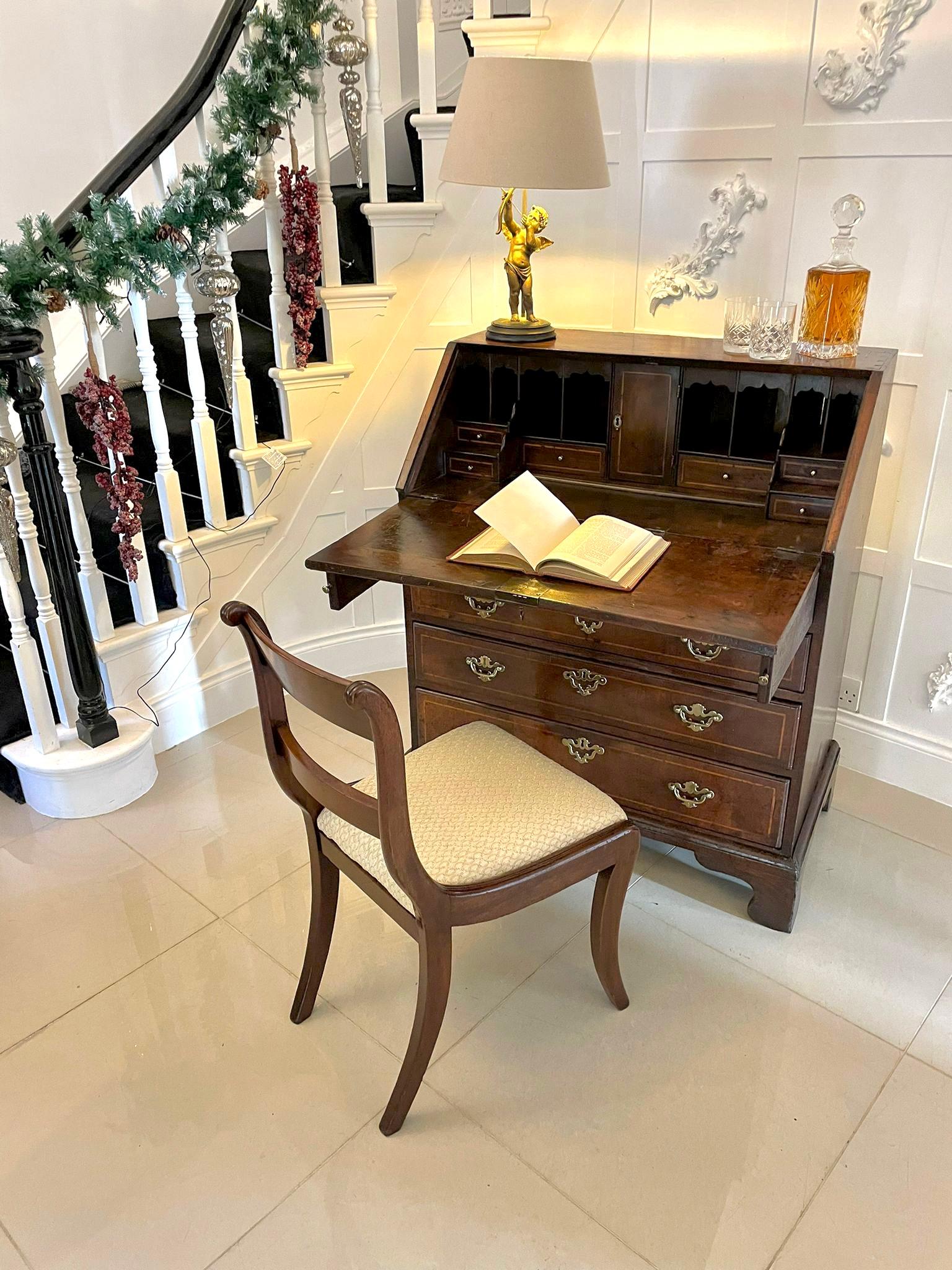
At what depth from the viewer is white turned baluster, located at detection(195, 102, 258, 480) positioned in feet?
7.23

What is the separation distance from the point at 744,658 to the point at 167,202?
1584mm

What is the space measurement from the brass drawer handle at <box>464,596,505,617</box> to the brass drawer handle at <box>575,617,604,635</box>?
152 mm

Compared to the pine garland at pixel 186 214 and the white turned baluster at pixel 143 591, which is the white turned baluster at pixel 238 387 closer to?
the pine garland at pixel 186 214

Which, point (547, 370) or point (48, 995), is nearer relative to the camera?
point (48, 995)

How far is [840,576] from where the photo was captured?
5.82 feet

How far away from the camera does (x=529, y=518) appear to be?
1.75m

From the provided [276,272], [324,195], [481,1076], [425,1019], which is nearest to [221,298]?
[276,272]

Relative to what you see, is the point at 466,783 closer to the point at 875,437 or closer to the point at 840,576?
the point at 840,576

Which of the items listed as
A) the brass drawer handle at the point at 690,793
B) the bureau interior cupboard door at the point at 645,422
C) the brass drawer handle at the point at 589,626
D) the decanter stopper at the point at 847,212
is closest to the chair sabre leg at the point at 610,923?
the brass drawer handle at the point at 690,793

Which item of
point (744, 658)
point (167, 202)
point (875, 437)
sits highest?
point (167, 202)

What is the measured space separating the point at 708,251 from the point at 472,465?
0.77 m

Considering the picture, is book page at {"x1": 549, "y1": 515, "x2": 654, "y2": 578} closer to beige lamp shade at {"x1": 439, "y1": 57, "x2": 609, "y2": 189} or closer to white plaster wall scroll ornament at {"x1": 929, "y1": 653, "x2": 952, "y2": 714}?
beige lamp shade at {"x1": 439, "y1": 57, "x2": 609, "y2": 189}

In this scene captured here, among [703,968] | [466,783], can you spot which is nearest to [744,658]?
[466,783]

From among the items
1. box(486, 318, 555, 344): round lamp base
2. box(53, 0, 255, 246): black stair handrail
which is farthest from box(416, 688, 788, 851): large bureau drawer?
box(53, 0, 255, 246): black stair handrail
